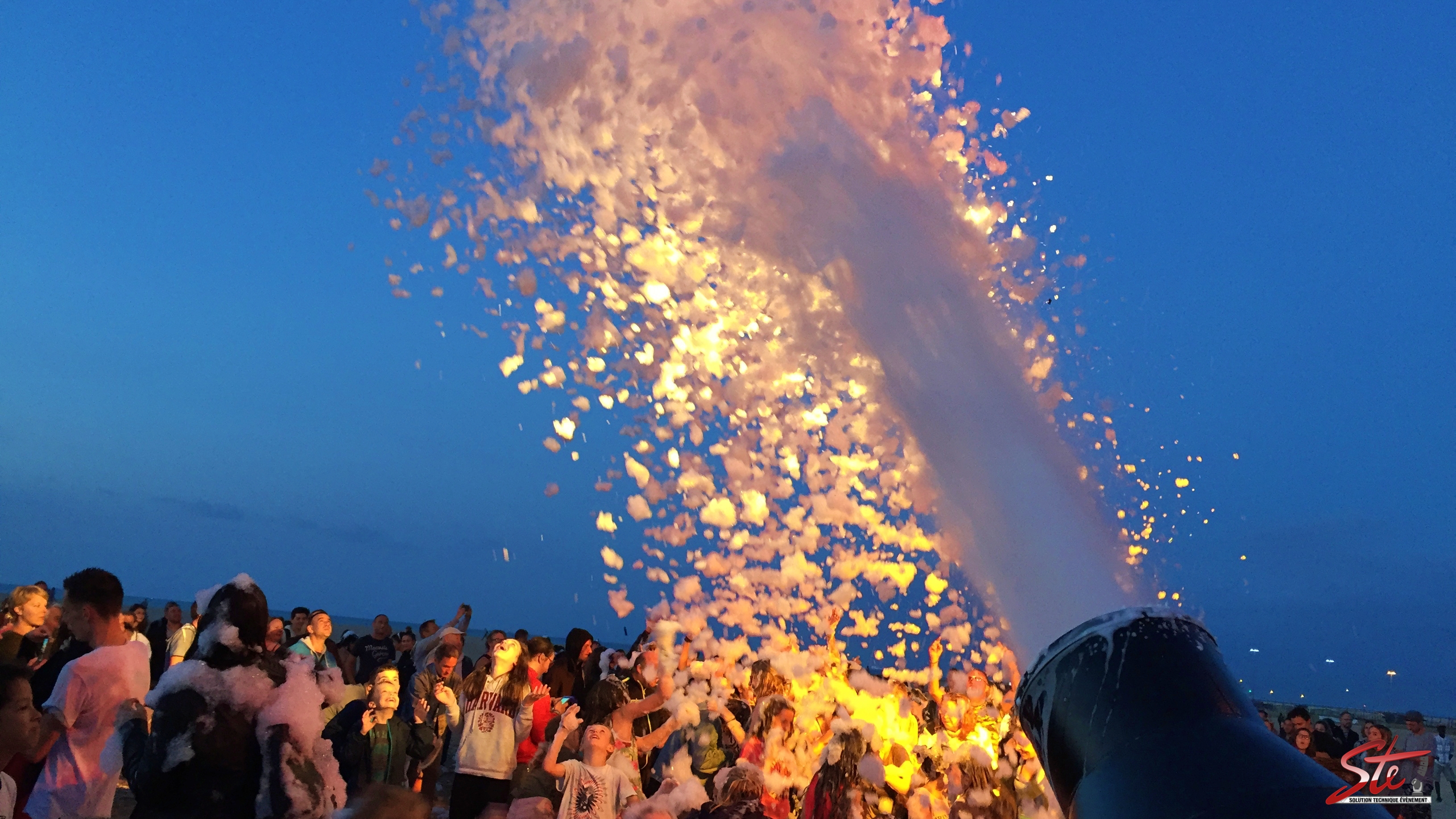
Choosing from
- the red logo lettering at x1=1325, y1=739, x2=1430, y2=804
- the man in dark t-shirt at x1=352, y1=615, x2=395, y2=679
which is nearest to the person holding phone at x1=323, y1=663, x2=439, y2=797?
the red logo lettering at x1=1325, y1=739, x2=1430, y2=804

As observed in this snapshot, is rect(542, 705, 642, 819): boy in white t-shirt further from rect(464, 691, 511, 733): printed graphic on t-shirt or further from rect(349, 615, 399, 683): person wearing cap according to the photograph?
rect(349, 615, 399, 683): person wearing cap

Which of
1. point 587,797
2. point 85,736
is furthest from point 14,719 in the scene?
point 587,797

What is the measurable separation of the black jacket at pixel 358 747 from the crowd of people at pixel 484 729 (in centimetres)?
2

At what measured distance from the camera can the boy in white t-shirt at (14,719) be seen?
3609 millimetres

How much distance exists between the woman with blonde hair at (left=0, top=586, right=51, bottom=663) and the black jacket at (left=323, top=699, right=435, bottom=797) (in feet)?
8.10

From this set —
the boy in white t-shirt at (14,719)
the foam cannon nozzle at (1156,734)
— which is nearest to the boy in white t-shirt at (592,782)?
the boy in white t-shirt at (14,719)

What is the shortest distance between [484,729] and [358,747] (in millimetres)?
1004

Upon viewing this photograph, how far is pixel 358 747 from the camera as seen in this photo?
6.39 m

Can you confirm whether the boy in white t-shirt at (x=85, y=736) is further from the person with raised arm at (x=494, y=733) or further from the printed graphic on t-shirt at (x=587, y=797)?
the person with raised arm at (x=494, y=733)

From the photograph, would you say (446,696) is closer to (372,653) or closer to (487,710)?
(487,710)

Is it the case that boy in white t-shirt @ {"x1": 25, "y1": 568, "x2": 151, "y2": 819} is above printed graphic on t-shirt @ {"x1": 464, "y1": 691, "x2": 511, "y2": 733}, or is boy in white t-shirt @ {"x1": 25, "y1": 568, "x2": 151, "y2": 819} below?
below

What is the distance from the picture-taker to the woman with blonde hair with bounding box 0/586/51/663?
701 cm

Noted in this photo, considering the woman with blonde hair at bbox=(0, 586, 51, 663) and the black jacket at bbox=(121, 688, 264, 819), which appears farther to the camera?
the woman with blonde hair at bbox=(0, 586, 51, 663)

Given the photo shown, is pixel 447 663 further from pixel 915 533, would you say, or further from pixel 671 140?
pixel 671 140
